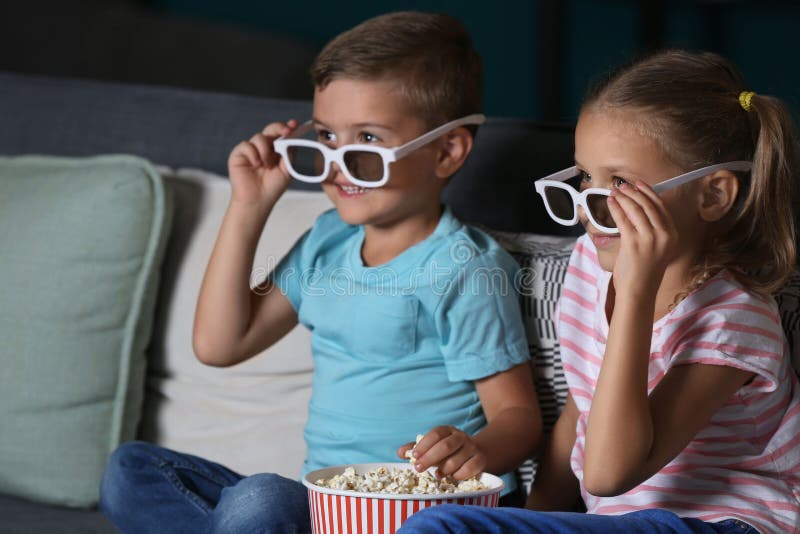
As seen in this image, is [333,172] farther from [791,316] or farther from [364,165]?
[791,316]

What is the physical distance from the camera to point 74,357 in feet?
5.71

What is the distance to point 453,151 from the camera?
156cm

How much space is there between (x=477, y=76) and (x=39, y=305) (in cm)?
76

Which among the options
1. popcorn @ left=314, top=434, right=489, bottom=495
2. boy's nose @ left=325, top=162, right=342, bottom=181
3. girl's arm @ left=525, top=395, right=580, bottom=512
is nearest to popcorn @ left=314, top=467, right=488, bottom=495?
popcorn @ left=314, top=434, right=489, bottom=495

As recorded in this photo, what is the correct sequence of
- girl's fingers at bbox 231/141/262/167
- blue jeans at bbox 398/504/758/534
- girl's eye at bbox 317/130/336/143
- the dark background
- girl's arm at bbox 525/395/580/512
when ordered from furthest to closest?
the dark background < girl's fingers at bbox 231/141/262/167 < girl's eye at bbox 317/130/336/143 < girl's arm at bbox 525/395/580/512 < blue jeans at bbox 398/504/758/534

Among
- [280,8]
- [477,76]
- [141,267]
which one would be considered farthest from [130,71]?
[477,76]

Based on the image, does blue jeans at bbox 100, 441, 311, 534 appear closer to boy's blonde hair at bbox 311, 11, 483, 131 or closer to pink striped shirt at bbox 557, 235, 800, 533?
pink striped shirt at bbox 557, 235, 800, 533

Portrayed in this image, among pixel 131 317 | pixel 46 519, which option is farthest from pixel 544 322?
pixel 46 519

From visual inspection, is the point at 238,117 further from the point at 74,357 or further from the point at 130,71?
the point at 130,71

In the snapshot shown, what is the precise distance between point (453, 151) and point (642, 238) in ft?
1.53

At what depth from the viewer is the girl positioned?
45.1 inches

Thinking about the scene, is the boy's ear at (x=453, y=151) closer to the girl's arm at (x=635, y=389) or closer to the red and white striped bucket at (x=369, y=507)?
the girl's arm at (x=635, y=389)

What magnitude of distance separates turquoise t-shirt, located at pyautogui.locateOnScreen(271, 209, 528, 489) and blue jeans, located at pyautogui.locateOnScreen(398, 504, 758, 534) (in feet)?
1.03

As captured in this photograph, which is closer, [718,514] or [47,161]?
[718,514]
